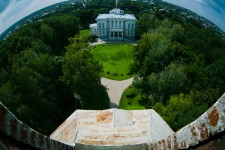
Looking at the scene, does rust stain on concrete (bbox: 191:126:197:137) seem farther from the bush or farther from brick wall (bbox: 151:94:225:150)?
the bush

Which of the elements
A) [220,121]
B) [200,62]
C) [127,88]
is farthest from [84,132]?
[200,62]

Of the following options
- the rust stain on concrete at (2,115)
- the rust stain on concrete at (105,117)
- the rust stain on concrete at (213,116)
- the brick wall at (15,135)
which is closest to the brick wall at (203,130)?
the rust stain on concrete at (213,116)

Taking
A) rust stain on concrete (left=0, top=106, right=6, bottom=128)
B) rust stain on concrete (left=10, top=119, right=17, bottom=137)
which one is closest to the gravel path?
rust stain on concrete (left=10, top=119, right=17, bottom=137)

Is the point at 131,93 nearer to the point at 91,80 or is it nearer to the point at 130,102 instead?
the point at 130,102

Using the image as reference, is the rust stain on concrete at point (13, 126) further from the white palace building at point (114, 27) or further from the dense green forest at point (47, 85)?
the white palace building at point (114, 27)

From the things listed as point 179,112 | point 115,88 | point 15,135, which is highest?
point 15,135

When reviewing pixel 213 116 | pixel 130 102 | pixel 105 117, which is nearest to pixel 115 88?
pixel 130 102

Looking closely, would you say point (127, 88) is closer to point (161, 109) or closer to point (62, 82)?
point (62, 82)
